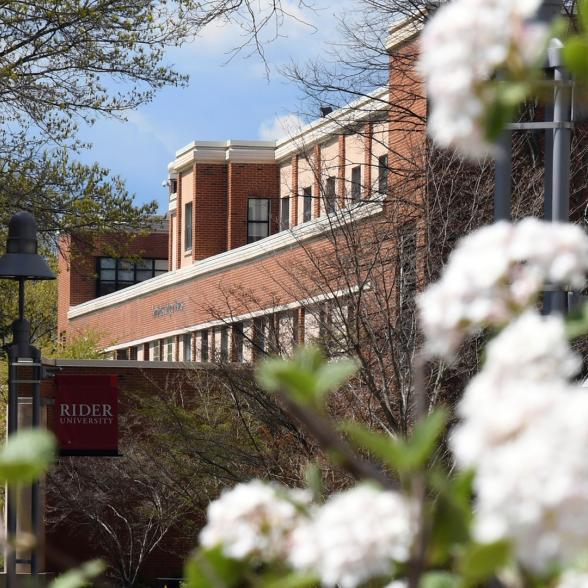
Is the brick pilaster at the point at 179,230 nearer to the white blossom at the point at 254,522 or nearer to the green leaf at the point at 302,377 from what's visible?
the white blossom at the point at 254,522

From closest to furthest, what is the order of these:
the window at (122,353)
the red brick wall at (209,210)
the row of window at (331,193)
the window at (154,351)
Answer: the row of window at (331,193) → the window at (154,351) → the red brick wall at (209,210) → the window at (122,353)

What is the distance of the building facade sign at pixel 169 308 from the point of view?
152 feet

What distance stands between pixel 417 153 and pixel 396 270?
271cm

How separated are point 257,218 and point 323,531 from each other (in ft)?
165

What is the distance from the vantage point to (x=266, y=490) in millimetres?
1633

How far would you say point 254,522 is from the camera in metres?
1.60

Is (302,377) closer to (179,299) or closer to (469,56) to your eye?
(469,56)

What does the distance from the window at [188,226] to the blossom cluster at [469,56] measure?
5204 centimetres

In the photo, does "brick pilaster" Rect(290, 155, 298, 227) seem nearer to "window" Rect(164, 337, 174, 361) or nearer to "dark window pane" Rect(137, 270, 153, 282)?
"window" Rect(164, 337, 174, 361)

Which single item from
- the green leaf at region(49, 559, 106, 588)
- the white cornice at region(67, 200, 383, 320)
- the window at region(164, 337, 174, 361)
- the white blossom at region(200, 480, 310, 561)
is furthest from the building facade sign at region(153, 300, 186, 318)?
the white blossom at region(200, 480, 310, 561)

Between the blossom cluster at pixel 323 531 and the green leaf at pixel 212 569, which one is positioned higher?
the blossom cluster at pixel 323 531

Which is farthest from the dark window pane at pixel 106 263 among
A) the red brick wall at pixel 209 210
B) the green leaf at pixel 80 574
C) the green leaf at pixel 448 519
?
the green leaf at pixel 448 519

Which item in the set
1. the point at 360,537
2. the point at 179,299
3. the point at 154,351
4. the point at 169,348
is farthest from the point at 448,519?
the point at 154,351

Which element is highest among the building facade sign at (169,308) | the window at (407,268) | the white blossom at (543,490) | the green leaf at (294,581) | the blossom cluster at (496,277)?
the building facade sign at (169,308)
